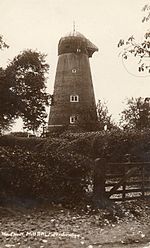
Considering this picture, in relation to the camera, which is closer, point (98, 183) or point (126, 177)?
point (98, 183)

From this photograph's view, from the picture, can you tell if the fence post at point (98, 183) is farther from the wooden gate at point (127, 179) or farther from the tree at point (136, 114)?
the tree at point (136, 114)

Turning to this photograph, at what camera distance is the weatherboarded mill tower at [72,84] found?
185 feet

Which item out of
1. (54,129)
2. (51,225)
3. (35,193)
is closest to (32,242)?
(51,225)

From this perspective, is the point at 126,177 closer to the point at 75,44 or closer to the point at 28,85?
the point at 28,85

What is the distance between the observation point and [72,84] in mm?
57719

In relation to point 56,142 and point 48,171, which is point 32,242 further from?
point 56,142

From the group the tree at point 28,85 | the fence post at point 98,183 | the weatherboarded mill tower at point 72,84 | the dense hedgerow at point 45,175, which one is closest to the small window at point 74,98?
the weatherboarded mill tower at point 72,84

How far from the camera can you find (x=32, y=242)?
7.91 metres

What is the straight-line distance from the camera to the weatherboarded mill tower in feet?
185

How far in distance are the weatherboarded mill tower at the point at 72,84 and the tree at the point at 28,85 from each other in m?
13.7

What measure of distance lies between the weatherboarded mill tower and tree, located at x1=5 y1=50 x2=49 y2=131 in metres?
13.7

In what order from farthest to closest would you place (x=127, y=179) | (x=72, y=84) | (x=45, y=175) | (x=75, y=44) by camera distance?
(x=75, y=44)
(x=72, y=84)
(x=127, y=179)
(x=45, y=175)

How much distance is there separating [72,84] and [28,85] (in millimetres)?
19630

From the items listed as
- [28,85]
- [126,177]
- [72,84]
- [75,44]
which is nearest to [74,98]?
[72,84]
